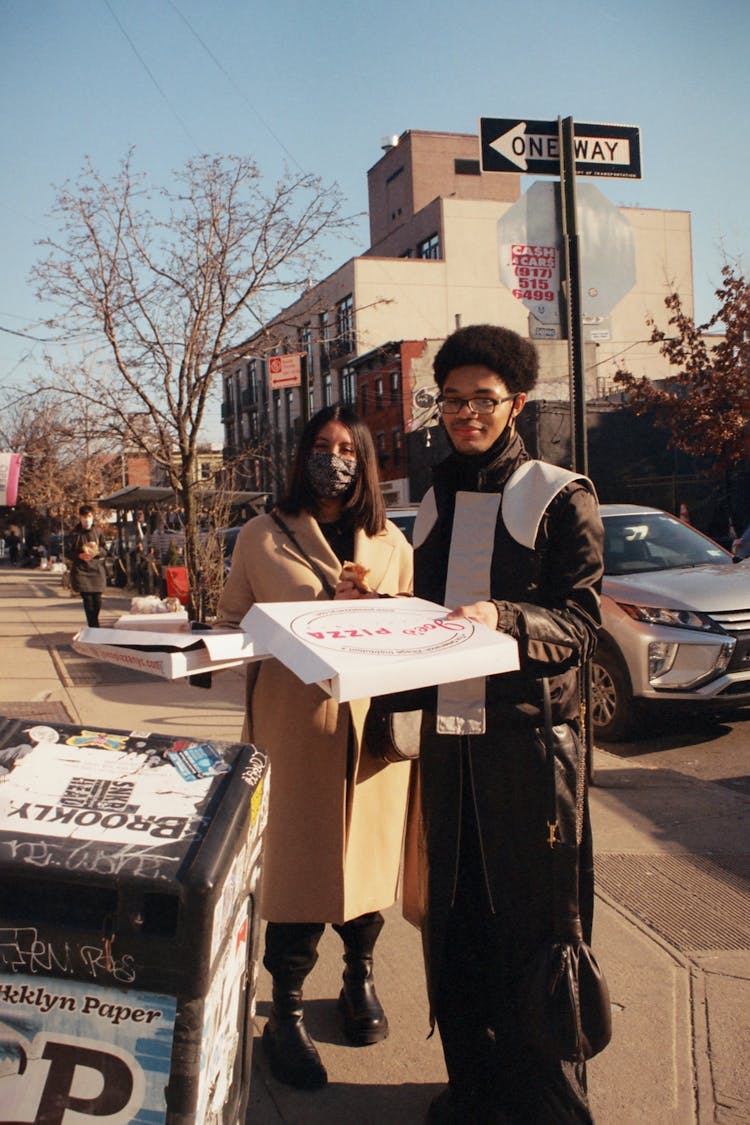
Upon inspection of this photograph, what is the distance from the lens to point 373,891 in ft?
9.45

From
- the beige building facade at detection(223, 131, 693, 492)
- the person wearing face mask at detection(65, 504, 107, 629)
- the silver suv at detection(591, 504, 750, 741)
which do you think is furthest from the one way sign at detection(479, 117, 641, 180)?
the beige building facade at detection(223, 131, 693, 492)

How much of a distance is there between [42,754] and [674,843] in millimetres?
3713

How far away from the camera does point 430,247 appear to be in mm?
49594

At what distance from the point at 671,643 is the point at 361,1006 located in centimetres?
431

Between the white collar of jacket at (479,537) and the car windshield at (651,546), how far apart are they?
5422 mm

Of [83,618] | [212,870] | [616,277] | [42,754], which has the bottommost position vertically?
[83,618]

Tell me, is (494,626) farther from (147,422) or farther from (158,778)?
(147,422)

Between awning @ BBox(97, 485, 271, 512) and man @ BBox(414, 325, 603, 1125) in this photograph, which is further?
awning @ BBox(97, 485, 271, 512)

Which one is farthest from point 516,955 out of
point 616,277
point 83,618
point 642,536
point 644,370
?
point 644,370

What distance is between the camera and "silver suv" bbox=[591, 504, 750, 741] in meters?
6.71

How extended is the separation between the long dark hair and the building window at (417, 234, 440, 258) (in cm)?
4800

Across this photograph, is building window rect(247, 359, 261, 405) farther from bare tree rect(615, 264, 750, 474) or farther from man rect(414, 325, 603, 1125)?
man rect(414, 325, 603, 1125)

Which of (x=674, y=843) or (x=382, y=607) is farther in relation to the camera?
(x=674, y=843)

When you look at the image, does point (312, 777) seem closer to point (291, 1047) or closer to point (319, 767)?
point (319, 767)
